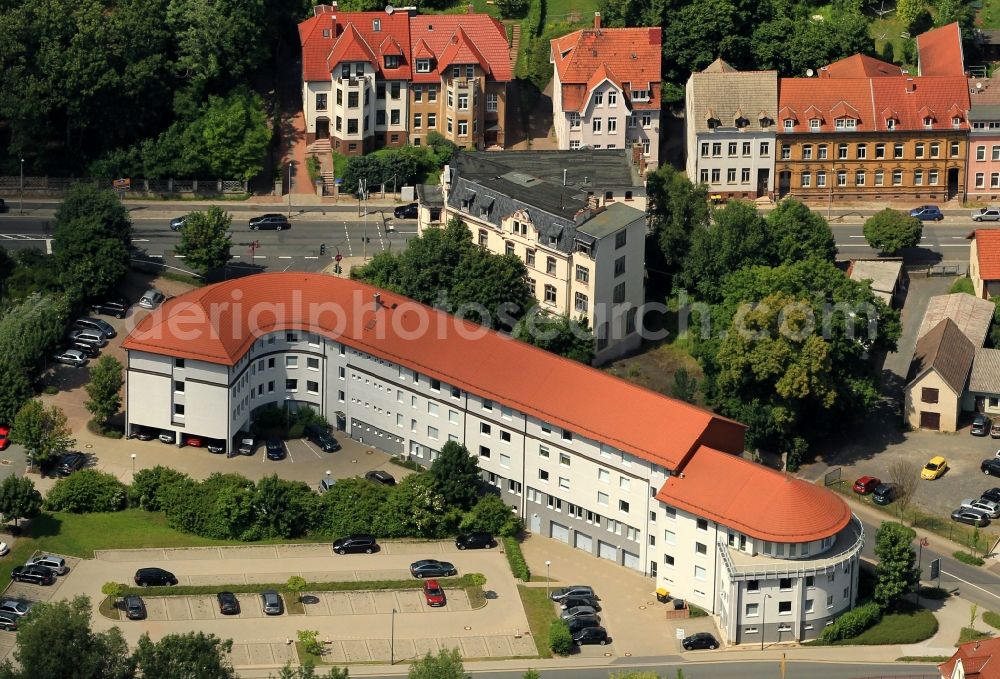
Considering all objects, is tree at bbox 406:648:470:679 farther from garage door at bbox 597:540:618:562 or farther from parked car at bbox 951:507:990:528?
parked car at bbox 951:507:990:528

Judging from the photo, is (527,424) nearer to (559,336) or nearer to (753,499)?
(559,336)

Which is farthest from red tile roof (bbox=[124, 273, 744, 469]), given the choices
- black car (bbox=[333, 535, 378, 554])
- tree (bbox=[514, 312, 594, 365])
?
black car (bbox=[333, 535, 378, 554])

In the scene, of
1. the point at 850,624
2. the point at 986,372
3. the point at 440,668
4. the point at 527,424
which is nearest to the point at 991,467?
the point at 986,372

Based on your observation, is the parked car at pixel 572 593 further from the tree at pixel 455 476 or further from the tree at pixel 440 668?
the tree at pixel 440 668

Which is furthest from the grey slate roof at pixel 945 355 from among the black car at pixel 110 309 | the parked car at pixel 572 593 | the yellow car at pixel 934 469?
the black car at pixel 110 309

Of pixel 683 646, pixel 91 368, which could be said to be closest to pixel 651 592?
pixel 683 646

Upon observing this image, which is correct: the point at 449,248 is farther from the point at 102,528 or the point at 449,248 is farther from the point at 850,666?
the point at 850,666
